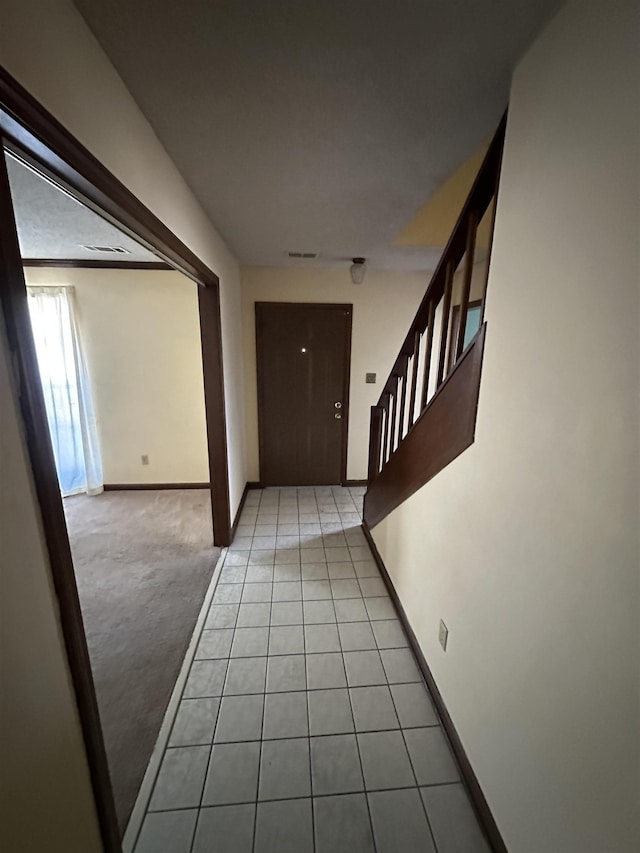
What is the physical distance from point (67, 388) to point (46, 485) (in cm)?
328

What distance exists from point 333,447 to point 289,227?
2227 mm

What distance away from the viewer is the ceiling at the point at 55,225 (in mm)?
1563

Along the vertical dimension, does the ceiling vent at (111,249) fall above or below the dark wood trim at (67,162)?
above

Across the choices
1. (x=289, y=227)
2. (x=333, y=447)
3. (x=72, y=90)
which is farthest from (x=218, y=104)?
(x=333, y=447)

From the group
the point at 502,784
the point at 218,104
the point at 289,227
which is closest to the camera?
the point at 502,784

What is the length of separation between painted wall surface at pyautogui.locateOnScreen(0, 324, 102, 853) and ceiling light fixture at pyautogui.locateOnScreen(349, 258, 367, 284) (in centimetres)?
286

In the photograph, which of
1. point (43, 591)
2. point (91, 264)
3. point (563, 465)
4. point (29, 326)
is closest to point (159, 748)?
point (43, 591)

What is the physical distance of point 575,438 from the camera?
0.76m

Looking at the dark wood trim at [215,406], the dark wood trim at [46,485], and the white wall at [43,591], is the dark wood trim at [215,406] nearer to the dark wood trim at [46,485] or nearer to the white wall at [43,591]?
the white wall at [43,591]

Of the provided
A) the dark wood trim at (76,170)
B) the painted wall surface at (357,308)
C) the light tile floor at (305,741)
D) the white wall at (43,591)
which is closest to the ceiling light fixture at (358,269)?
the painted wall surface at (357,308)

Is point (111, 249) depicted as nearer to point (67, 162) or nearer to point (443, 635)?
point (67, 162)

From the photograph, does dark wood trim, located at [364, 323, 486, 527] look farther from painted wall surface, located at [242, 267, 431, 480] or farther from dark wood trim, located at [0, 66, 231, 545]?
painted wall surface, located at [242, 267, 431, 480]

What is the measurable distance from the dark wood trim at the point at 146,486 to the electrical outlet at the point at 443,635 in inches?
111

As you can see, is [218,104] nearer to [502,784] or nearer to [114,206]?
[114,206]
